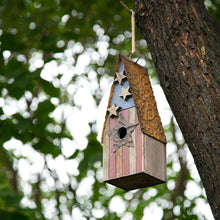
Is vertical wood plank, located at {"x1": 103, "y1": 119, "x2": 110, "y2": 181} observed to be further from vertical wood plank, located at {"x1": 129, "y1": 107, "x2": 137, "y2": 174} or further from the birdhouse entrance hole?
vertical wood plank, located at {"x1": 129, "y1": 107, "x2": 137, "y2": 174}

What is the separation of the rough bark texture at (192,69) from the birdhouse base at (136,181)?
1.72 feet

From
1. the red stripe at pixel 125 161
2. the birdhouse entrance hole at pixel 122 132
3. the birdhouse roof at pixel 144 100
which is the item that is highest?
the birdhouse roof at pixel 144 100

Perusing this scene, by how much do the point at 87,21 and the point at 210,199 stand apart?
4.45 m

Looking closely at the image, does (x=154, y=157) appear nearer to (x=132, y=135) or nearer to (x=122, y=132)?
(x=132, y=135)

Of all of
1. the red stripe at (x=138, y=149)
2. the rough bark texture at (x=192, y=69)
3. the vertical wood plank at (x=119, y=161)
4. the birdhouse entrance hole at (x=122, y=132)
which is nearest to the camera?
the rough bark texture at (x=192, y=69)

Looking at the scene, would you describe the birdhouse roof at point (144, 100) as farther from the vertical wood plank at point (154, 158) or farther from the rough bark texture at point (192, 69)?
the rough bark texture at point (192, 69)

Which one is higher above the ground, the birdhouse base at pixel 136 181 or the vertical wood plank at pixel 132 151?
the vertical wood plank at pixel 132 151

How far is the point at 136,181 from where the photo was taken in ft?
9.30

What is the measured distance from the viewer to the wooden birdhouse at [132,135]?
2.73m

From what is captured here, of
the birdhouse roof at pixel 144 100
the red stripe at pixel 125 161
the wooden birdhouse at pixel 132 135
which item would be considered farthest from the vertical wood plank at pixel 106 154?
the birdhouse roof at pixel 144 100

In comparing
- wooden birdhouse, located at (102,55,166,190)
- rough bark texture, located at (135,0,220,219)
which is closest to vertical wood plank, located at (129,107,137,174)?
wooden birdhouse, located at (102,55,166,190)

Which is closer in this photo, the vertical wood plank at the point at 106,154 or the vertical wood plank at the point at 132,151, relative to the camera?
the vertical wood plank at the point at 132,151

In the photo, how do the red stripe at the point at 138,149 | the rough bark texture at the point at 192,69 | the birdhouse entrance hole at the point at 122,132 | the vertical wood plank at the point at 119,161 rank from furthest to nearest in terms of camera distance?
the birdhouse entrance hole at the point at 122,132
the vertical wood plank at the point at 119,161
the red stripe at the point at 138,149
the rough bark texture at the point at 192,69

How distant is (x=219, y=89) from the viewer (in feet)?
7.53
